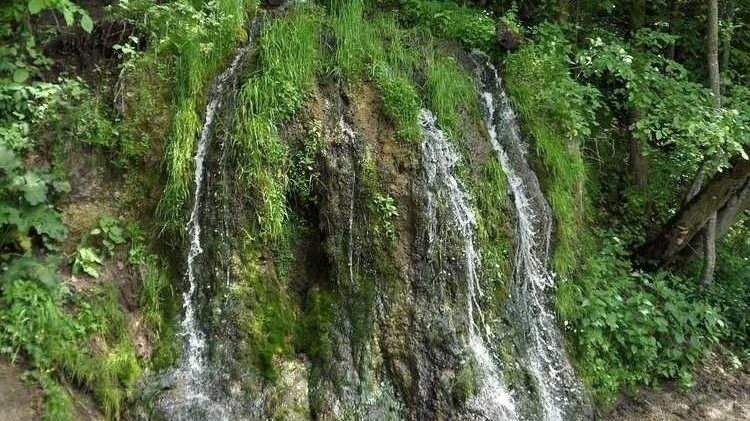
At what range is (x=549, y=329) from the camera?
16.1 feet

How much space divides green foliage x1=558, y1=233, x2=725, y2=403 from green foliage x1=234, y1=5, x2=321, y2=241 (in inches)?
106

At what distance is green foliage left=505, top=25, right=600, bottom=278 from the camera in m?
5.35

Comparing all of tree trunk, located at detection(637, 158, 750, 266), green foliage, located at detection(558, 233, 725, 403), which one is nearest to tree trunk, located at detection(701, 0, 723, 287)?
tree trunk, located at detection(637, 158, 750, 266)

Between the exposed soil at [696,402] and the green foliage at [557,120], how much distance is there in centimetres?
127

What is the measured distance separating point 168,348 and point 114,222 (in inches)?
42.0

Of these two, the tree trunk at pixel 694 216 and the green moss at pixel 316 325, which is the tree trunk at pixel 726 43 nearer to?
the tree trunk at pixel 694 216

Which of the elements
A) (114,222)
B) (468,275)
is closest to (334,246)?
(468,275)

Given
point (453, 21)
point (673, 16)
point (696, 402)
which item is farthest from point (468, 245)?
point (673, 16)

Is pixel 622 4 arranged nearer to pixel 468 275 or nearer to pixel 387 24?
pixel 387 24

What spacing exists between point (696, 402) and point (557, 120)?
287 cm

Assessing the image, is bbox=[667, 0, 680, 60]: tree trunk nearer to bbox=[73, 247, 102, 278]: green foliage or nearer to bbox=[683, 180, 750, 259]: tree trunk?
bbox=[683, 180, 750, 259]: tree trunk

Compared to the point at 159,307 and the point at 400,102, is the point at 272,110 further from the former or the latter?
the point at 159,307

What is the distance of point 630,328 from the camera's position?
5.21m

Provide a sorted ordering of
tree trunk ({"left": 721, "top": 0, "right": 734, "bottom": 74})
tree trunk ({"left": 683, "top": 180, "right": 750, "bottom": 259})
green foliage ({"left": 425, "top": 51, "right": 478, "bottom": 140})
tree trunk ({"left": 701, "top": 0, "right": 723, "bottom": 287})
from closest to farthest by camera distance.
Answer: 1. green foliage ({"left": 425, "top": 51, "right": 478, "bottom": 140})
2. tree trunk ({"left": 701, "top": 0, "right": 723, "bottom": 287})
3. tree trunk ({"left": 683, "top": 180, "right": 750, "bottom": 259})
4. tree trunk ({"left": 721, "top": 0, "right": 734, "bottom": 74})
